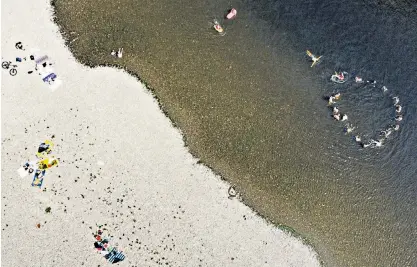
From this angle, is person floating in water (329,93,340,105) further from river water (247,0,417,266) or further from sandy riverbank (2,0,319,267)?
sandy riverbank (2,0,319,267)

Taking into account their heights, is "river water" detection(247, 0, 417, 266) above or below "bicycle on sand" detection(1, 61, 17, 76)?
above

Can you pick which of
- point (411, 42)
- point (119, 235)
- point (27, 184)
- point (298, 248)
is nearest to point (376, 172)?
point (298, 248)

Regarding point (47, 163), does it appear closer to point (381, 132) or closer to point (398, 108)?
point (381, 132)

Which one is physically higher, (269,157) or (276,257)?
(269,157)

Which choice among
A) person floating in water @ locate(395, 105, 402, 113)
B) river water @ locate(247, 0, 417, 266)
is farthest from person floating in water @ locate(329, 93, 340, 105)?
person floating in water @ locate(395, 105, 402, 113)

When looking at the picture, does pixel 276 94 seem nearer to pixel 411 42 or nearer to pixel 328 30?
pixel 328 30

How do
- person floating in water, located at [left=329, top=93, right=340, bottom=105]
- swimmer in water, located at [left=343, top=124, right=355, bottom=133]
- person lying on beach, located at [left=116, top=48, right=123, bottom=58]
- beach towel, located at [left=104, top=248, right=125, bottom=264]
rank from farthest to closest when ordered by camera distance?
swimmer in water, located at [left=343, top=124, right=355, bottom=133] → person floating in water, located at [left=329, top=93, right=340, bottom=105] → person lying on beach, located at [left=116, top=48, right=123, bottom=58] → beach towel, located at [left=104, top=248, right=125, bottom=264]

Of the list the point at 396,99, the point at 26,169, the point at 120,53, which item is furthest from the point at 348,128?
the point at 26,169
